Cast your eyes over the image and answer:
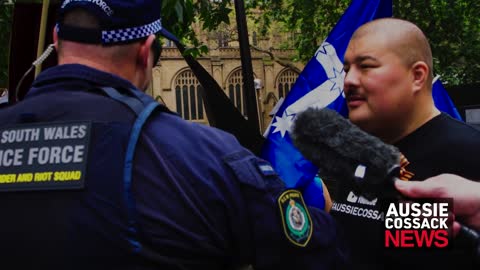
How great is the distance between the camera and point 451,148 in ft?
6.61

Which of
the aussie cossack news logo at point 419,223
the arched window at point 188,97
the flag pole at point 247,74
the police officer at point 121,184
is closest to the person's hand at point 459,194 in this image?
the aussie cossack news logo at point 419,223

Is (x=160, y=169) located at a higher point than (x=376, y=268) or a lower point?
higher

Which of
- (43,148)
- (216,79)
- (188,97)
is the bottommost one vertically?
(43,148)

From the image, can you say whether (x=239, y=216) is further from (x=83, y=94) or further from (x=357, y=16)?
(x=357, y=16)

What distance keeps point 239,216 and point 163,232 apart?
0.21m

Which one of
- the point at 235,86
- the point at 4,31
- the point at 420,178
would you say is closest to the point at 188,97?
the point at 235,86

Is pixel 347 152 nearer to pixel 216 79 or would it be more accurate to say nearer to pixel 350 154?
pixel 350 154

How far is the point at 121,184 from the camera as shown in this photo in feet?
4.86

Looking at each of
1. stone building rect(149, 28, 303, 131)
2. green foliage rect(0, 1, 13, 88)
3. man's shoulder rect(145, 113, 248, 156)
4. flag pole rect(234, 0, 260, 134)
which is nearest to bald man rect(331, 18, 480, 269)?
man's shoulder rect(145, 113, 248, 156)

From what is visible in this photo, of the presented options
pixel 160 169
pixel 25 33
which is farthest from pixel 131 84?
pixel 25 33

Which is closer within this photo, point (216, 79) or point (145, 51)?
point (145, 51)

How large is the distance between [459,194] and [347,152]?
0.34 metres

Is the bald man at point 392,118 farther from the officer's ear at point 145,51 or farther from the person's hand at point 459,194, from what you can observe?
the officer's ear at point 145,51

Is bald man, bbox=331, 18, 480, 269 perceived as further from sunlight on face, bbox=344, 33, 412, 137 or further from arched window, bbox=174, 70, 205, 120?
arched window, bbox=174, 70, 205, 120
